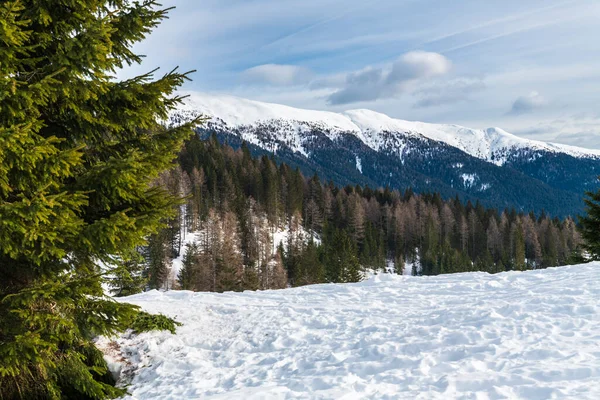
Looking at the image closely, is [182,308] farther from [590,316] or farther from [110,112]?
[590,316]

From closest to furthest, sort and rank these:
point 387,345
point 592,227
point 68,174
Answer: point 68,174 → point 387,345 → point 592,227

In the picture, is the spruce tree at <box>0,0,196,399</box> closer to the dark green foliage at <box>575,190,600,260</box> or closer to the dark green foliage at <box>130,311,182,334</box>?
the dark green foliage at <box>130,311,182,334</box>

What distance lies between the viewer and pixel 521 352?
711 centimetres

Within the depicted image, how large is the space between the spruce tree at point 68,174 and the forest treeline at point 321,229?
49875mm

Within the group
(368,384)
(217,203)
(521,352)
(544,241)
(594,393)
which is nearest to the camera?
(594,393)

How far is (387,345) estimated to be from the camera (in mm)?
8344

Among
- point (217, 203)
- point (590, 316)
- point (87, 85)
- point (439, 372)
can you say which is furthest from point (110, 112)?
point (217, 203)

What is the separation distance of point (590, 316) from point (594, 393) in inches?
154

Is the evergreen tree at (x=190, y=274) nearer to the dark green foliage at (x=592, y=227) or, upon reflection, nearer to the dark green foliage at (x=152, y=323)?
the dark green foliage at (x=592, y=227)

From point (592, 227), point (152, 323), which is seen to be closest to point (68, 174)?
point (152, 323)

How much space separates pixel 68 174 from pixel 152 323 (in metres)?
5.23

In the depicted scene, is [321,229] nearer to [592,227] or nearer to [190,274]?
[190,274]

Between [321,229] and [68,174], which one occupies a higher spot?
[321,229]

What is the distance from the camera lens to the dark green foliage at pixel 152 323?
10.1 m
